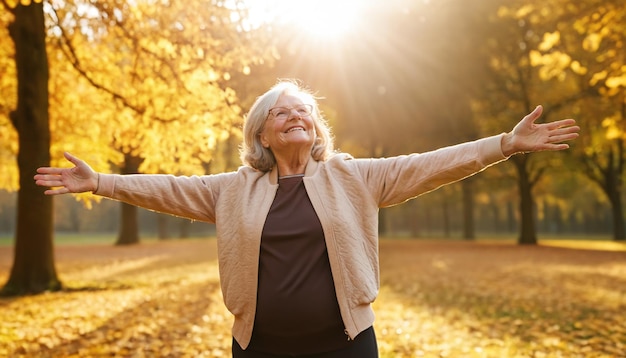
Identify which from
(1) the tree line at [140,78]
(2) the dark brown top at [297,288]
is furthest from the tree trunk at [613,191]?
(2) the dark brown top at [297,288]

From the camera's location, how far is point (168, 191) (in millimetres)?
2881

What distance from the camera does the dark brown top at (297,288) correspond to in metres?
2.63

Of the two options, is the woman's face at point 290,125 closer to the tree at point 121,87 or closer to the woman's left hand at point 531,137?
the woman's left hand at point 531,137

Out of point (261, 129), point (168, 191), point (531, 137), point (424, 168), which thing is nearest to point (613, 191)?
point (531, 137)

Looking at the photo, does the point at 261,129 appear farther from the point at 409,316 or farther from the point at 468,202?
the point at 468,202

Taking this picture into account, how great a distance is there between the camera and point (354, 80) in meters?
27.4

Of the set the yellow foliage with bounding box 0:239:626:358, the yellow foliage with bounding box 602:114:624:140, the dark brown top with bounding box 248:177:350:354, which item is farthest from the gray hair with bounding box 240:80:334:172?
the yellow foliage with bounding box 602:114:624:140

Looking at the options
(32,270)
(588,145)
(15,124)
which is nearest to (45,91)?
(15,124)

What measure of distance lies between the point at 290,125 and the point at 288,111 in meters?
0.08

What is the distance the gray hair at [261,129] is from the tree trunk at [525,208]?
2595cm

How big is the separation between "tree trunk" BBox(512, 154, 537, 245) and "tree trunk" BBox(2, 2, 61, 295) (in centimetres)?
2281

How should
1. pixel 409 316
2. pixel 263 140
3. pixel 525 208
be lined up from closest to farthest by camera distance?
pixel 263 140 → pixel 409 316 → pixel 525 208

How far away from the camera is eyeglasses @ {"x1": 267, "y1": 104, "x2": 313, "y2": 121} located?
9.66 feet

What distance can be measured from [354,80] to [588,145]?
11.7 meters
